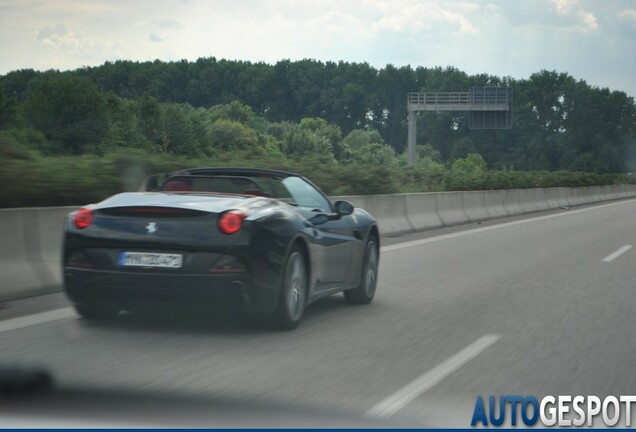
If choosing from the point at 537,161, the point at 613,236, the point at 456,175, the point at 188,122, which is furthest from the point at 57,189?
the point at 537,161

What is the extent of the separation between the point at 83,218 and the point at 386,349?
2580mm

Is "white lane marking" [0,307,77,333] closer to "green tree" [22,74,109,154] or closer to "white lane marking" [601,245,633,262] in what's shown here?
"white lane marking" [601,245,633,262]

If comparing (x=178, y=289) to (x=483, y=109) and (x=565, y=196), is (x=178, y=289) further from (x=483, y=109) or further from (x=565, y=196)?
(x=483, y=109)

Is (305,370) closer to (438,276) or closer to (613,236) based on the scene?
(438,276)

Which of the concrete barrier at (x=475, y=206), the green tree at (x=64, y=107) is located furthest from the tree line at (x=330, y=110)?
the concrete barrier at (x=475, y=206)

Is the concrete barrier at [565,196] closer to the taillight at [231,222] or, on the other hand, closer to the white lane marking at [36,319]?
the white lane marking at [36,319]

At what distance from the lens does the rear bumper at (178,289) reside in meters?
7.39

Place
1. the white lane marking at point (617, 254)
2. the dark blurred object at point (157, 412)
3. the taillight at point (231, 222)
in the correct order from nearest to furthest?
1. the dark blurred object at point (157, 412)
2. the taillight at point (231, 222)
3. the white lane marking at point (617, 254)

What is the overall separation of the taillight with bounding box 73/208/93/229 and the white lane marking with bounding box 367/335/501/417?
2978mm

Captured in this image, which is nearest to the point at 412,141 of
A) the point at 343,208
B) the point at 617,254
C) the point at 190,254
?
the point at 617,254

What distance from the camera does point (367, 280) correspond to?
9859mm

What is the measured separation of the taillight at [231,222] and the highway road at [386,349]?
825mm

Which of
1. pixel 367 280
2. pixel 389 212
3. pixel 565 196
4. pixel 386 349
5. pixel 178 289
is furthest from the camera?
pixel 565 196

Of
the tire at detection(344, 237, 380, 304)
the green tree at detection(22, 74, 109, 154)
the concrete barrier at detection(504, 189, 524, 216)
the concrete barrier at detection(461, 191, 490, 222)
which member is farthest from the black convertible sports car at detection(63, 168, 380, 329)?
the green tree at detection(22, 74, 109, 154)
